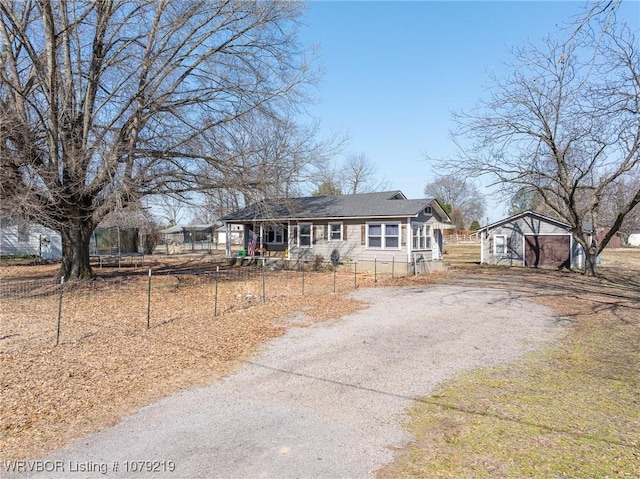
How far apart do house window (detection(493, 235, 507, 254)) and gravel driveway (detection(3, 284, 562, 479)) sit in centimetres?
1909

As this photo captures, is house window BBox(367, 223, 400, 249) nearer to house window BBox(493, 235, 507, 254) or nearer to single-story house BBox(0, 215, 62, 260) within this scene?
house window BBox(493, 235, 507, 254)

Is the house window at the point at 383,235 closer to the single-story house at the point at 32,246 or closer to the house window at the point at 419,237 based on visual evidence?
the house window at the point at 419,237

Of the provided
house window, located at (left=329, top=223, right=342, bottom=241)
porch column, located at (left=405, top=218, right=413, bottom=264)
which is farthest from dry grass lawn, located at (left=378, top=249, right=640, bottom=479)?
house window, located at (left=329, top=223, right=342, bottom=241)

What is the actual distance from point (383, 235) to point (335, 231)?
2747mm

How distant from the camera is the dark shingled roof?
64.8 ft

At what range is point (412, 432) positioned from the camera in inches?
160

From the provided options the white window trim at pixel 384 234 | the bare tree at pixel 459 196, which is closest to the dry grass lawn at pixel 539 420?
the white window trim at pixel 384 234

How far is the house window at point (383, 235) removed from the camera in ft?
65.0

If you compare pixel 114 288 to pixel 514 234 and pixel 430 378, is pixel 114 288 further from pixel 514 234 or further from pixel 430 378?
pixel 514 234

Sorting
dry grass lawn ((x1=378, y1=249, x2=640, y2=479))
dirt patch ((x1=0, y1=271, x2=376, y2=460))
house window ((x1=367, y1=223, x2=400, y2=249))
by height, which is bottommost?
dry grass lawn ((x1=378, y1=249, x2=640, y2=479))

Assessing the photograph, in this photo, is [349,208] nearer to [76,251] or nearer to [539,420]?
[76,251]

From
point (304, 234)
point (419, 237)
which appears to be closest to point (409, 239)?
point (419, 237)

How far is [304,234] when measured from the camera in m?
22.6

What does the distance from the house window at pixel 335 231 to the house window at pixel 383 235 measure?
A: 170cm
